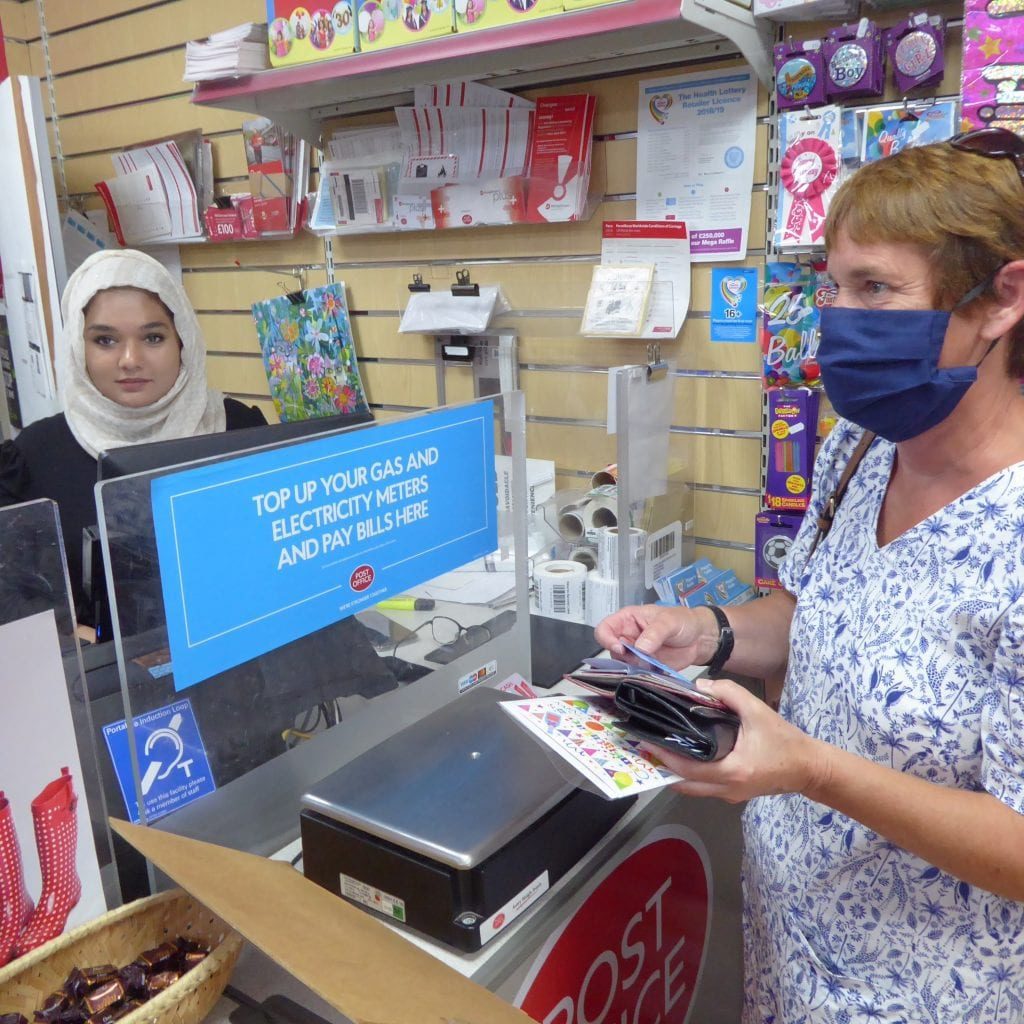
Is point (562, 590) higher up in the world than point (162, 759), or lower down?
lower down

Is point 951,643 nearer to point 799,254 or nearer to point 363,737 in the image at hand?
point 363,737

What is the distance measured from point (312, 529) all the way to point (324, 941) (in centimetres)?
58

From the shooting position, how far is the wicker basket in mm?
947

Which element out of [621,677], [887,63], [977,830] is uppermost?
[887,63]

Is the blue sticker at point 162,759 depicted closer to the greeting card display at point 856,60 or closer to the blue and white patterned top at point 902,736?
the blue and white patterned top at point 902,736

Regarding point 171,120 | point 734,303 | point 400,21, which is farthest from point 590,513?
point 171,120

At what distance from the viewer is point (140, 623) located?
1.14m

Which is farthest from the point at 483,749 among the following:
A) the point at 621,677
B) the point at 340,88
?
the point at 340,88

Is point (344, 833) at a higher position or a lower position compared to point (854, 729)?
lower

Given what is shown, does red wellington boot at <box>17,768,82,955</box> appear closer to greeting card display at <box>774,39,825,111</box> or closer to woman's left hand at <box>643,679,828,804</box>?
woman's left hand at <box>643,679,828,804</box>

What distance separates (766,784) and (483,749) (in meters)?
0.47

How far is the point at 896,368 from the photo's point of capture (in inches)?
44.4

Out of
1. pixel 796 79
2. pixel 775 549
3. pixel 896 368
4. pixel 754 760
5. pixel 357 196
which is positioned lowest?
pixel 775 549

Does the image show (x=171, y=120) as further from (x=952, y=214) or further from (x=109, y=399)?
(x=952, y=214)
